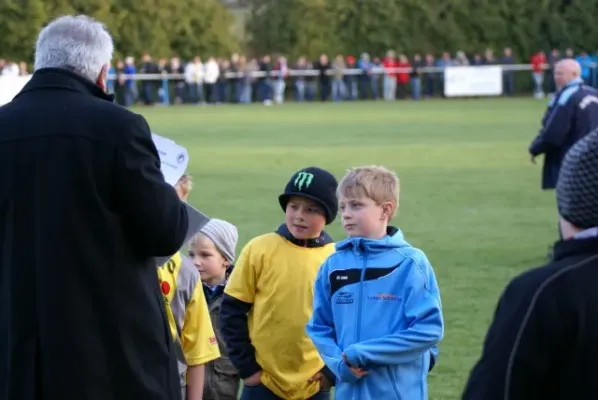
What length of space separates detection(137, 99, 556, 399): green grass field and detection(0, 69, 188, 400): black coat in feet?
11.9

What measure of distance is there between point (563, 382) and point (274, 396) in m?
2.74

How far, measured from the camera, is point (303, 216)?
17.6 ft

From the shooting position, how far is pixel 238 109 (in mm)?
46125

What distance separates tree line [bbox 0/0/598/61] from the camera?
194 feet

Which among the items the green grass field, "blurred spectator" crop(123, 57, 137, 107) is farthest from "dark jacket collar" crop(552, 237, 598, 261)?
"blurred spectator" crop(123, 57, 137, 107)

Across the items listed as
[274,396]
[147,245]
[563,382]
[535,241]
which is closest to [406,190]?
[535,241]

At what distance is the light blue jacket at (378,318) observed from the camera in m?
4.67

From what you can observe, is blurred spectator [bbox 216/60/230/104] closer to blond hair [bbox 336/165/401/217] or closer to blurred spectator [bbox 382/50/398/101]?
blurred spectator [bbox 382/50/398/101]

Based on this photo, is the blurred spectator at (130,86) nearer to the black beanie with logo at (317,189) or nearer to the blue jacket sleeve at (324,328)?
the black beanie with logo at (317,189)

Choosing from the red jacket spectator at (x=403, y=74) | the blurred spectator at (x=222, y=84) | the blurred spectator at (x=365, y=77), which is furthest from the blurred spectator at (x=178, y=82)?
the red jacket spectator at (x=403, y=74)

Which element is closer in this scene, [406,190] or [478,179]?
[406,190]

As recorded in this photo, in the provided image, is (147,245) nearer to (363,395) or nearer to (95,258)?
(95,258)

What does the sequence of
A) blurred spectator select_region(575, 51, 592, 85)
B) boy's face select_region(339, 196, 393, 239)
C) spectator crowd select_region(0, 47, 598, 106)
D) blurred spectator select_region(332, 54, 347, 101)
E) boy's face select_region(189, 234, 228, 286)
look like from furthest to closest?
blurred spectator select_region(332, 54, 347, 101)
spectator crowd select_region(0, 47, 598, 106)
blurred spectator select_region(575, 51, 592, 85)
boy's face select_region(189, 234, 228, 286)
boy's face select_region(339, 196, 393, 239)

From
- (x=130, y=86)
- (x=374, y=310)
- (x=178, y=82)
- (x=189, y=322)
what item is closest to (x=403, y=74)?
(x=178, y=82)
